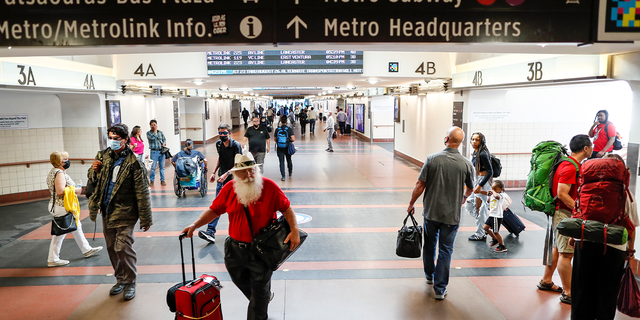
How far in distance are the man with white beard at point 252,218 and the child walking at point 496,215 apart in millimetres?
3345

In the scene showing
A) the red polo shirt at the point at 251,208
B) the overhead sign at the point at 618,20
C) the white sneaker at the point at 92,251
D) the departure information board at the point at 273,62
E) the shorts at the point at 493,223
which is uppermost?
the departure information board at the point at 273,62

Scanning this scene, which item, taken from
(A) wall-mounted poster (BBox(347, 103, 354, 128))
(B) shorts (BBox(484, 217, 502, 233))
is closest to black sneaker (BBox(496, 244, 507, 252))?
(B) shorts (BBox(484, 217, 502, 233))

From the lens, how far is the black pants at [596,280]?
3283 mm

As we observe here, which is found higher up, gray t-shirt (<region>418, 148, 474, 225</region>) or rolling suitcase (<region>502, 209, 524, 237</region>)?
gray t-shirt (<region>418, 148, 474, 225</region>)

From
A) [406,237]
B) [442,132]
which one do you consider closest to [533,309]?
[406,237]

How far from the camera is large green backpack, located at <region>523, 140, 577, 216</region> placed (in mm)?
4145

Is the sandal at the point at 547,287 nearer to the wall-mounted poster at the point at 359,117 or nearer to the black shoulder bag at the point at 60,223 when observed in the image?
the black shoulder bag at the point at 60,223

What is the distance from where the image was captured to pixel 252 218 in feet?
10.7

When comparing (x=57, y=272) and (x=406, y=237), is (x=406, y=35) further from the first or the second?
(x=57, y=272)

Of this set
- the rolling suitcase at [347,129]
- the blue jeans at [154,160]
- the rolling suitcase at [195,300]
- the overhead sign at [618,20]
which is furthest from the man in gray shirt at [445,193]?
the rolling suitcase at [347,129]

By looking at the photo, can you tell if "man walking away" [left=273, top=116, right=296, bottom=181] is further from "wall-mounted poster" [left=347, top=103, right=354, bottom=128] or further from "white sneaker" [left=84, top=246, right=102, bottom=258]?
"wall-mounted poster" [left=347, top=103, right=354, bottom=128]

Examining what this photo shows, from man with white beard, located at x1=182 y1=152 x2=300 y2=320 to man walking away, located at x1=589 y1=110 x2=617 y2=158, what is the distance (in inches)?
273

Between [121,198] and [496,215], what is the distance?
4526 millimetres

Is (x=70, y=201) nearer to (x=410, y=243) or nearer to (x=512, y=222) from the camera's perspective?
(x=410, y=243)
